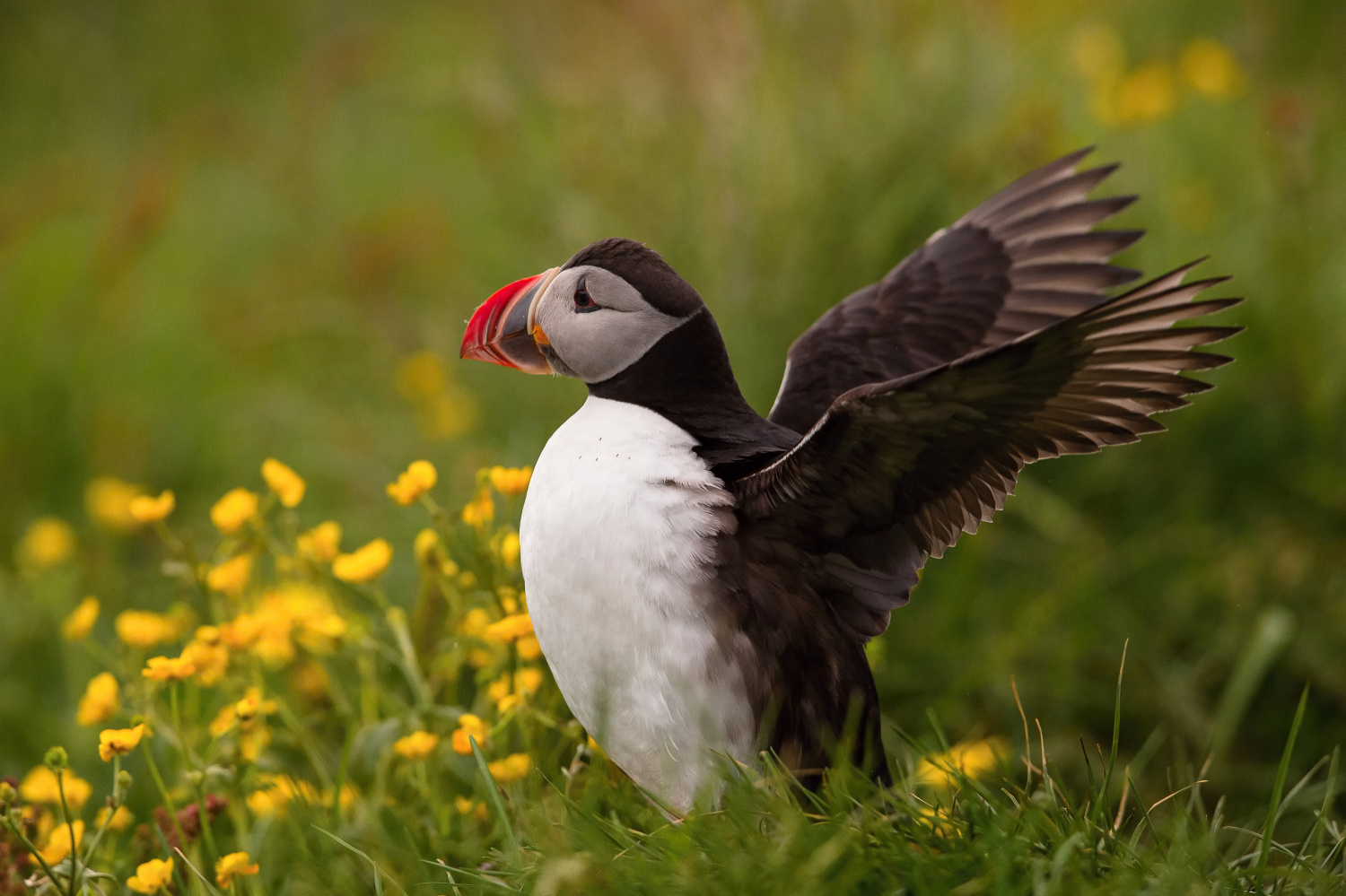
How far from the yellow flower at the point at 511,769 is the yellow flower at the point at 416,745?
0.43ft

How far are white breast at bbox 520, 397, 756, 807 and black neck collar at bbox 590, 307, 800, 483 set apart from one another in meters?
0.08

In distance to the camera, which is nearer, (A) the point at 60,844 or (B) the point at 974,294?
(A) the point at 60,844

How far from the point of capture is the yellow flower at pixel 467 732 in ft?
8.12

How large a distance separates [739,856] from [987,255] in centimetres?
163

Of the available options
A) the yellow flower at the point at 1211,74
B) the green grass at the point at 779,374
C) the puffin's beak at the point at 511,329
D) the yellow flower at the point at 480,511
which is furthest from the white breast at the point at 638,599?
the yellow flower at the point at 1211,74

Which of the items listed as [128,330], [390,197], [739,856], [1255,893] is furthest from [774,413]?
[390,197]

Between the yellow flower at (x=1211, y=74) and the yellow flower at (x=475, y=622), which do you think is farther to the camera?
the yellow flower at (x=1211, y=74)

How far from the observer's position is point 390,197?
26.5 ft

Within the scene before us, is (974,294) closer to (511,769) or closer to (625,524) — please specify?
(625,524)

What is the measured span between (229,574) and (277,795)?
0.50 meters

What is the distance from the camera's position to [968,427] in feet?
6.86

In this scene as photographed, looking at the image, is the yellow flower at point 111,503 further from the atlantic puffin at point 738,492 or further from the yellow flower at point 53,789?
the atlantic puffin at point 738,492

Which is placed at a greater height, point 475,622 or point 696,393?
point 696,393

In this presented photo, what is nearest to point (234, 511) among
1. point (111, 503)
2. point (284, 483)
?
point (284, 483)
